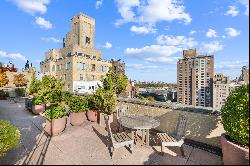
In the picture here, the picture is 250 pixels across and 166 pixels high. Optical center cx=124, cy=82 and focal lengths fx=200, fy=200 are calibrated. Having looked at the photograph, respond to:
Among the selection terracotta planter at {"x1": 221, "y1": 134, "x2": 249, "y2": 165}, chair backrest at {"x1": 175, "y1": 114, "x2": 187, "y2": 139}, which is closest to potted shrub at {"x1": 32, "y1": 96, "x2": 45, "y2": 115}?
chair backrest at {"x1": 175, "y1": 114, "x2": 187, "y2": 139}

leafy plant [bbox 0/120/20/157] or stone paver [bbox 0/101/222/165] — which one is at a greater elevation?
leafy plant [bbox 0/120/20/157]

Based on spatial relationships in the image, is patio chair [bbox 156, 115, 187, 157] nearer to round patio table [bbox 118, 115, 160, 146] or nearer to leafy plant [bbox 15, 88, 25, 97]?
round patio table [bbox 118, 115, 160, 146]

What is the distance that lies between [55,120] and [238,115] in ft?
20.3

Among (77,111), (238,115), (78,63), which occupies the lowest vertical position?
(77,111)

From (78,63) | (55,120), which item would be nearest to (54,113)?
(55,120)

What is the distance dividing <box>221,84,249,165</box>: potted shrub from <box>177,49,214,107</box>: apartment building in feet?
460

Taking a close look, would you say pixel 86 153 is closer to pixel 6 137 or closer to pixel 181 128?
pixel 6 137

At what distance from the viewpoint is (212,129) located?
6477 millimetres

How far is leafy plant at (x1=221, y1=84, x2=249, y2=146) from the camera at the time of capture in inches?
176

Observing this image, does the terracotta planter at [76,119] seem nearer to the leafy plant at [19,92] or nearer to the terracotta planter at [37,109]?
the terracotta planter at [37,109]

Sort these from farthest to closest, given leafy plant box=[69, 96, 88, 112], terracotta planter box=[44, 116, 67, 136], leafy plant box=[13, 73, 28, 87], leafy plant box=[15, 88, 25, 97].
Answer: leafy plant box=[13, 73, 28, 87] < leafy plant box=[15, 88, 25, 97] < leafy plant box=[69, 96, 88, 112] < terracotta planter box=[44, 116, 67, 136]

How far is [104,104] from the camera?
9.03 meters

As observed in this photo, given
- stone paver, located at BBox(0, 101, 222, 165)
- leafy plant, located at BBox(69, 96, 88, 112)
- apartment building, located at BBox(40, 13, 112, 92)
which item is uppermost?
apartment building, located at BBox(40, 13, 112, 92)

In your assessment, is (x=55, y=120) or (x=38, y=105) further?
(x=38, y=105)
